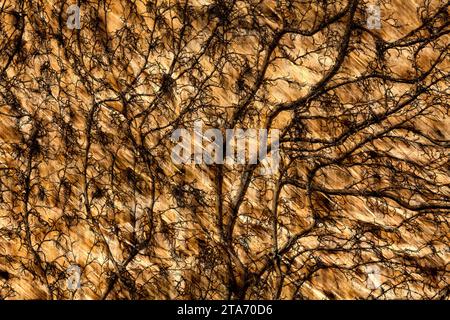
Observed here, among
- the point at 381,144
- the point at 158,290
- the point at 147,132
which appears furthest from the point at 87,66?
the point at 381,144

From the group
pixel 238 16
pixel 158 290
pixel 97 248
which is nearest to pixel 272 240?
pixel 158 290

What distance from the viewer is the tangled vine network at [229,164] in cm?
563

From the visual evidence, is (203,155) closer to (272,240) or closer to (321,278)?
(272,240)

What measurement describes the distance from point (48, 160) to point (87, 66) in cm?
73

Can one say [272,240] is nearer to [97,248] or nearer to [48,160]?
[97,248]

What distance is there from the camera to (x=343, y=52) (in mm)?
5691

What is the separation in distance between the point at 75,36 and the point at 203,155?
1276 millimetres

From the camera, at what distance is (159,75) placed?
578 centimetres

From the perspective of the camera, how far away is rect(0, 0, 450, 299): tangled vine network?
563cm

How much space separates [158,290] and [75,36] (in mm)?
1924

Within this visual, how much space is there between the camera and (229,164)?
573 centimetres
